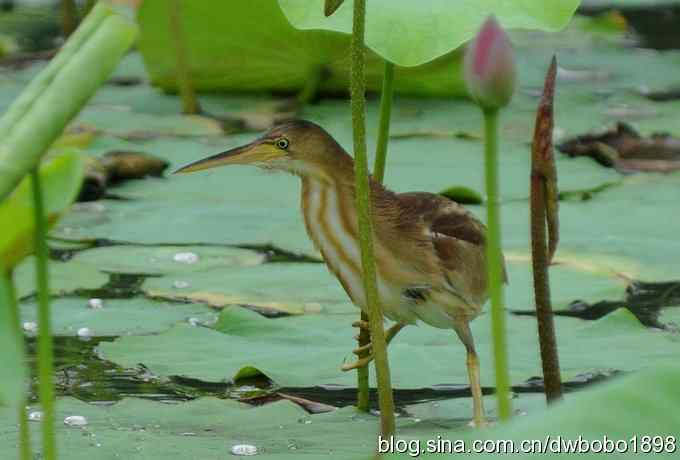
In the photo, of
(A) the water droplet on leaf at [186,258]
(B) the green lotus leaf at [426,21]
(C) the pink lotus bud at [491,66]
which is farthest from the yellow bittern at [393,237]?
(C) the pink lotus bud at [491,66]

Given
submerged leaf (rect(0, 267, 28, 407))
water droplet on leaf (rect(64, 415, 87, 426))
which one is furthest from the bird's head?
submerged leaf (rect(0, 267, 28, 407))

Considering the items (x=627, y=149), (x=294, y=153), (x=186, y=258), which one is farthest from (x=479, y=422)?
(x=627, y=149)

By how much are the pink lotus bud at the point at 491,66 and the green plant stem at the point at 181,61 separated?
3.96 meters

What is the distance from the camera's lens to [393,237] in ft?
8.91

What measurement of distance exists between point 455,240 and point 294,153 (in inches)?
13.8

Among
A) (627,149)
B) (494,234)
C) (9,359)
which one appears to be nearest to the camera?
(9,359)

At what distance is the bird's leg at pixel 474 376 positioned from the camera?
103 inches

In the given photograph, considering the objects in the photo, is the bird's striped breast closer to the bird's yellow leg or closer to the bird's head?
the bird's head

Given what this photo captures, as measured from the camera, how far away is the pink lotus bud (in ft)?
4.72

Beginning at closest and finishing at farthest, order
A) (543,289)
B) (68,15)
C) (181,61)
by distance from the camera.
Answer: (543,289) → (181,61) → (68,15)

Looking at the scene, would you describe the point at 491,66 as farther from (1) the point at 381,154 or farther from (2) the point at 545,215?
(1) the point at 381,154

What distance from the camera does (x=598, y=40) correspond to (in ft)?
23.5

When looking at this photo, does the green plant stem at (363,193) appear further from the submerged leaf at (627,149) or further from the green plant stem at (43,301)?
the submerged leaf at (627,149)

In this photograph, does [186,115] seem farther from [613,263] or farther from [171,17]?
[613,263]
